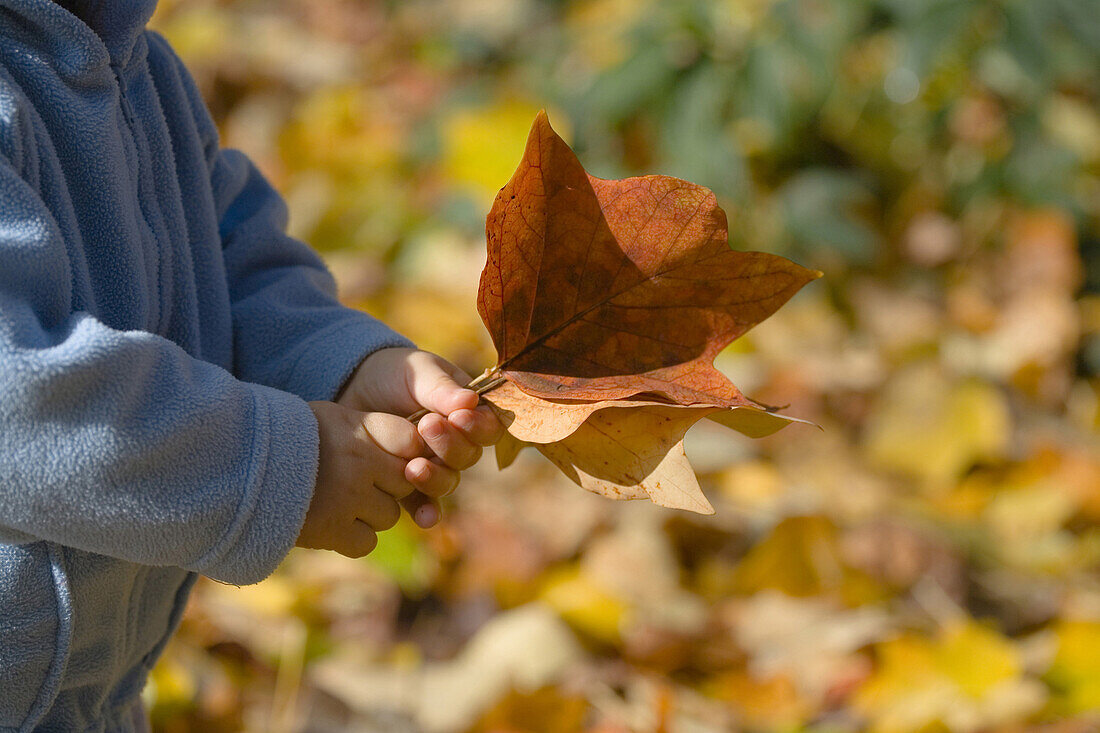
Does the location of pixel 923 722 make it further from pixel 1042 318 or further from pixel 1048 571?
pixel 1042 318

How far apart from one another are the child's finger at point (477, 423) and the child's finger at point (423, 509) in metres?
0.07

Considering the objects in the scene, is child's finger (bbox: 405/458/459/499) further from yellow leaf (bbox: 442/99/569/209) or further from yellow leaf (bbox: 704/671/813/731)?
yellow leaf (bbox: 442/99/569/209)

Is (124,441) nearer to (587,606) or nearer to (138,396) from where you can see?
(138,396)

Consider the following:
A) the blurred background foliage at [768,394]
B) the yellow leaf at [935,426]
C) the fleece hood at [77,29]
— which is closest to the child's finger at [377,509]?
the fleece hood at [77,29]

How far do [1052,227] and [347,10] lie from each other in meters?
2.27

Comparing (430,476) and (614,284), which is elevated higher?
(614,284)

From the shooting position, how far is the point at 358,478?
2.29 ft

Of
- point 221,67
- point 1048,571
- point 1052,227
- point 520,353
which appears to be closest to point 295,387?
point 520,353

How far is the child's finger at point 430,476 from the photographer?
27.8 inches

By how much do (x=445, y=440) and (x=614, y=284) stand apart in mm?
161

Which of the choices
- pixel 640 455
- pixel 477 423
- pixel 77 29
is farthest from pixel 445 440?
pixel 77 29

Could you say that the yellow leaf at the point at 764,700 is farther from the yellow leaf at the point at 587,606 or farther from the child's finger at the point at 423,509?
the child's finger at the point at 423,509

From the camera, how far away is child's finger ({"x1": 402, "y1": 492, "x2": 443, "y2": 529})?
746mm

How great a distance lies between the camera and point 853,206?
7.22ft
